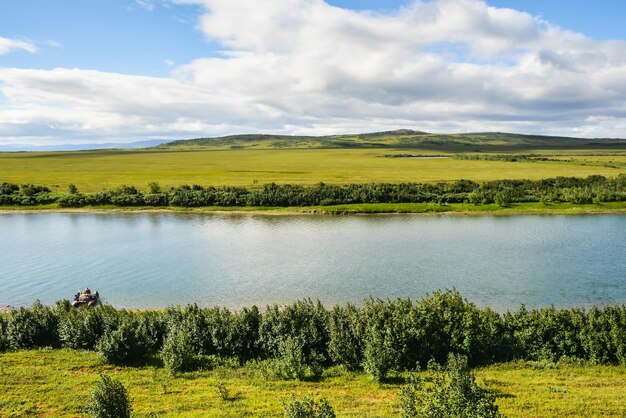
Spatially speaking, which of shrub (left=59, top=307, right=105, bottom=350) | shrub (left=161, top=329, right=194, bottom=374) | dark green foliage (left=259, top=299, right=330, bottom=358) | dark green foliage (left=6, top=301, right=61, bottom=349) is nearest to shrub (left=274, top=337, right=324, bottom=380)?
dark green foliage (left=259, top=299, right=330, bottom=358)

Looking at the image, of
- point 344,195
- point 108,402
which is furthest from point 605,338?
point 344,195

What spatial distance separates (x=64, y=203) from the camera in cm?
10088

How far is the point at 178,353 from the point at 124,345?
4290 mm

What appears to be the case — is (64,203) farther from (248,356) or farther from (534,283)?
(534,283)

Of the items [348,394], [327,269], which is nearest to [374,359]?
[348,394]

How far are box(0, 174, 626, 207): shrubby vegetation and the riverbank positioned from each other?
1889mm

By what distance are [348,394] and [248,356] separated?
9.72 metres

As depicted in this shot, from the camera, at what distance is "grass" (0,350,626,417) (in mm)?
22312

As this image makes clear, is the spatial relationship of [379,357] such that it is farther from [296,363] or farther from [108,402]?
[108,402]

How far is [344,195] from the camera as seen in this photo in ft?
322

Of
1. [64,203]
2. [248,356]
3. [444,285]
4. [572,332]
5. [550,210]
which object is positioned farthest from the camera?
[64,203]

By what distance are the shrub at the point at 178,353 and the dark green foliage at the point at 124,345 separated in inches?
83.0

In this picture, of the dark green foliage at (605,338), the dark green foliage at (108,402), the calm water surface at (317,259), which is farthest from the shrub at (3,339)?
the dark green foliage at (605,338)

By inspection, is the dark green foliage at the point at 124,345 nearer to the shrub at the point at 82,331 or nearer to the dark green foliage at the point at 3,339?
the shrub at the point at 82,331
